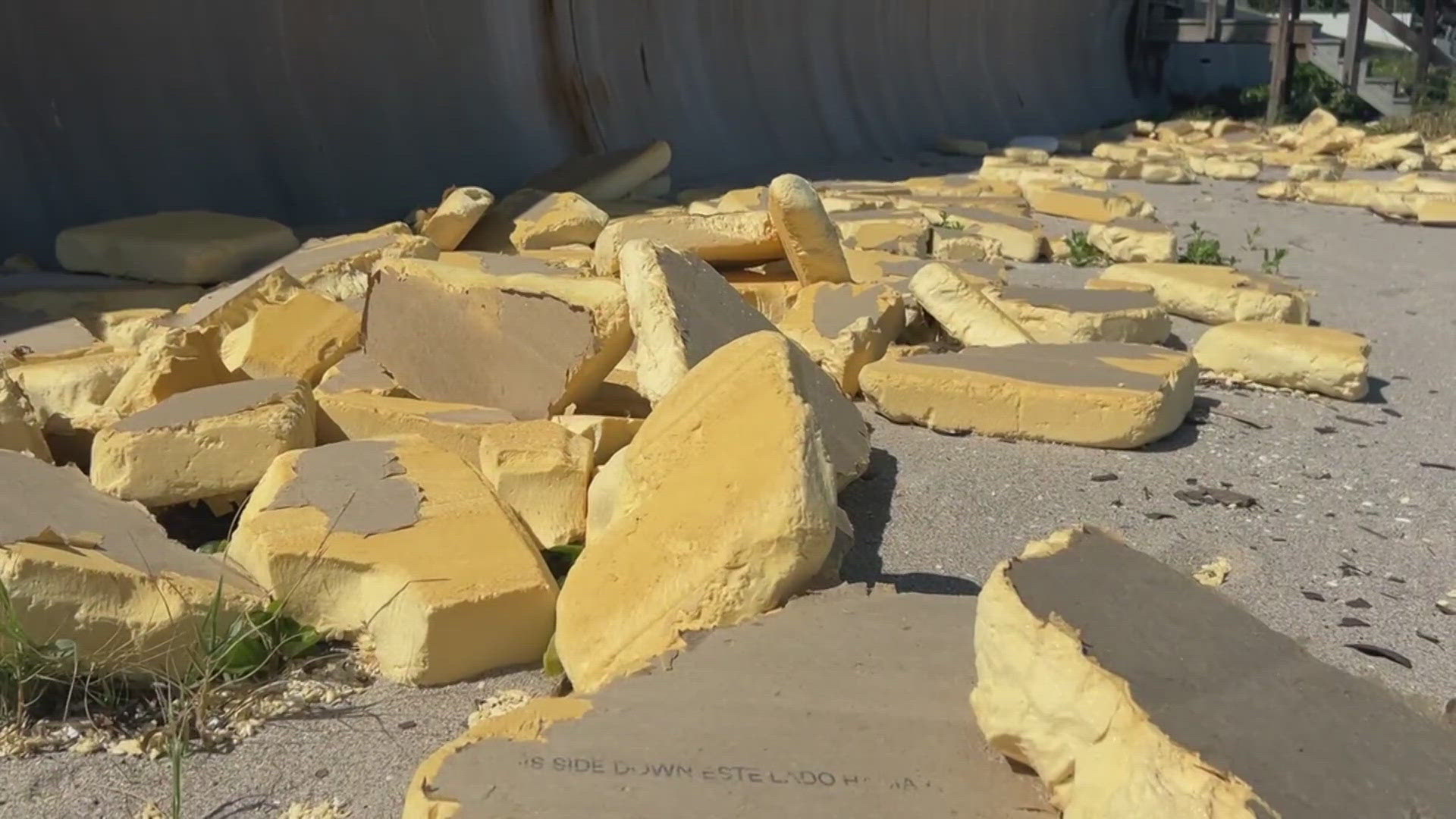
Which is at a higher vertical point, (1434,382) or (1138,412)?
(1138,412)

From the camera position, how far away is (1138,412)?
3361mm

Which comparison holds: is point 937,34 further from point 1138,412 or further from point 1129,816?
point 1129,816

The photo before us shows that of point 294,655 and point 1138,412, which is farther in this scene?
point 1138,412

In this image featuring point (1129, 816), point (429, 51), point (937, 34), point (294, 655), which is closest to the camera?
point (1129, 816)

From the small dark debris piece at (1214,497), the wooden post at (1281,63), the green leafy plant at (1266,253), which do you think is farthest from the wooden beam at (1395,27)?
the small dark debris piece at (1214,497)

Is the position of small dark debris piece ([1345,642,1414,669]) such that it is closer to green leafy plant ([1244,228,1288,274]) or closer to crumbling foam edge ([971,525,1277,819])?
crumbling foam edge ([971,525,1277,819])

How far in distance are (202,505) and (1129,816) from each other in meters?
2.27

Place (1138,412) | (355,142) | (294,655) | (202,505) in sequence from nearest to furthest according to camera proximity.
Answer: (294,655) < (202,505) < (1138,412) < (355,142)

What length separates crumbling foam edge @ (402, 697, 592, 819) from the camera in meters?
1.60

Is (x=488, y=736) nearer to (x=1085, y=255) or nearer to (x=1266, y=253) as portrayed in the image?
(x=1085, y=255)

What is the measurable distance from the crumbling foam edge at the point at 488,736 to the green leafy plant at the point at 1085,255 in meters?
4.74

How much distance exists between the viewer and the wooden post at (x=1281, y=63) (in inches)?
529

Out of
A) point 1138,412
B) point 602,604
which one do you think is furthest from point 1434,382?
point 602,604

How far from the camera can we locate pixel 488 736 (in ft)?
5.78
